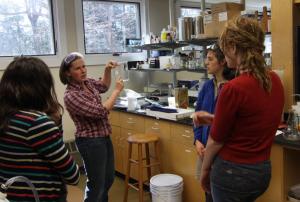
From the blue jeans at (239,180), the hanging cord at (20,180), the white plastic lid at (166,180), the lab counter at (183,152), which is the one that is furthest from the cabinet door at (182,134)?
the hanging cord at (20,180)

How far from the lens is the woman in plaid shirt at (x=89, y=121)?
2.36m

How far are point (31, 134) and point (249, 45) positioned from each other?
944 mm

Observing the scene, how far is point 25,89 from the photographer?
52.3 inches

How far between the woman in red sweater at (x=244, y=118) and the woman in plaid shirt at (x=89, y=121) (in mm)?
1152

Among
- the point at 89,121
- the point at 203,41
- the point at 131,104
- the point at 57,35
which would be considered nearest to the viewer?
the point at 89,121

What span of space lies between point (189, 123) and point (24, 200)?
168 cm

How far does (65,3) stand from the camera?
13.4 feet

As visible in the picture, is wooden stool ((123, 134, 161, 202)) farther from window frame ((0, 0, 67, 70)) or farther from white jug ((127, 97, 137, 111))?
window frame ((0, 0, 67, 70))

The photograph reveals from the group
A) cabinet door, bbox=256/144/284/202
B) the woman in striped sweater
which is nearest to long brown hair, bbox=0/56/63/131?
the woman in striped sweater

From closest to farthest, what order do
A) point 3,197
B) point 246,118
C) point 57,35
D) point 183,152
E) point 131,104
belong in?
1. point 3,197
2. point 246,118
3. point 183,152
4. point 131,104
5. point 57,35

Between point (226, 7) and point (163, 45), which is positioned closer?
point (226, 7)

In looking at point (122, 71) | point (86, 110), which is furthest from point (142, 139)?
point (122, 71)

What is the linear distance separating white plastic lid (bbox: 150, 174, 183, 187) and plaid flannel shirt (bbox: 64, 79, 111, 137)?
698 mm

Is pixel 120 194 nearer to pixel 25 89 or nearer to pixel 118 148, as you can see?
pixel 118 148
